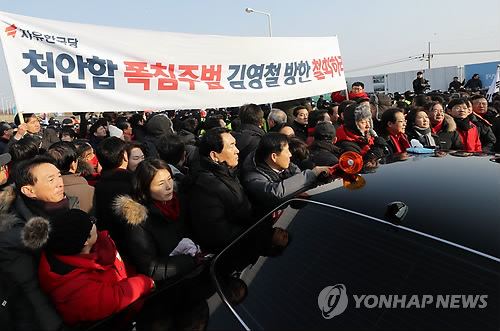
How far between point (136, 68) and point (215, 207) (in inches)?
92.7

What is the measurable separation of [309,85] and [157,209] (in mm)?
3914

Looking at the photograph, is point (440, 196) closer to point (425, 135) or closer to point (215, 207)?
point (215, 207)

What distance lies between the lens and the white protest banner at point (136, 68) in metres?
3.37

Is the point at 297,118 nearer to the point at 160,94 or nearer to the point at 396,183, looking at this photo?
the point at 160,94

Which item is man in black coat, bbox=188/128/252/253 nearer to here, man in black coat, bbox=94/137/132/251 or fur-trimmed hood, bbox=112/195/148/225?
fur-trimmed hood, bbox=112/195/148/225

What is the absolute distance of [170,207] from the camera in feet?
8.32

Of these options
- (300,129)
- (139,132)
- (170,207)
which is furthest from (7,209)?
(139,132)

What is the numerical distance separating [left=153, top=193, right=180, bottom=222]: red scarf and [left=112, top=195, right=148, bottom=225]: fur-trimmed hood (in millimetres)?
176

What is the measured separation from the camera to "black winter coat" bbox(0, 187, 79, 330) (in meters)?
1.80

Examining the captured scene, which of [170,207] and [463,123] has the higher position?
[463,123]

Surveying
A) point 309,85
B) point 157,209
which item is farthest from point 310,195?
point 309,85

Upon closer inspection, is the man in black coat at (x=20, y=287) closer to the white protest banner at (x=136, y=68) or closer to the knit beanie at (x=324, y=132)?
the white protest banner at (x=136, y=68)

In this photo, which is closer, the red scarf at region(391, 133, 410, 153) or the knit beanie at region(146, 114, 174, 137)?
the red scarf at region(391, 133, 410, 153)

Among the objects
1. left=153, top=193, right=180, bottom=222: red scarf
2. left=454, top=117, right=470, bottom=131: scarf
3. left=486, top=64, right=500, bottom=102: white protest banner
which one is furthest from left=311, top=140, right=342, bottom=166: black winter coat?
left=486, top=64, right=500, bottom=102: white protest banner
